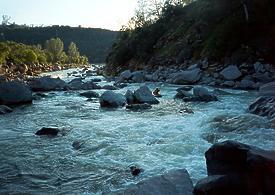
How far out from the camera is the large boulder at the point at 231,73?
2447 centimetres

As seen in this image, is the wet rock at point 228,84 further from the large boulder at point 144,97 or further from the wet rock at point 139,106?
the wet rock at point 139,106

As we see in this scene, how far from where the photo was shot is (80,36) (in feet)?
554

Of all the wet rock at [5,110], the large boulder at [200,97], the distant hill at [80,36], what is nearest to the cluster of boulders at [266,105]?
the large boulder at [200,97]

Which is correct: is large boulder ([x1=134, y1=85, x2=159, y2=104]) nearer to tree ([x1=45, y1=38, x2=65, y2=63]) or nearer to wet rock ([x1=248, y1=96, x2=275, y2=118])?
wet rock ([x1=248, y1=96, x2=275, y2=118])

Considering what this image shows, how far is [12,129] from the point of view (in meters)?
13.7

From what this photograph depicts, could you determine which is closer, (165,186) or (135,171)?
(165,186)

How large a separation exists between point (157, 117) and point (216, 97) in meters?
4.99

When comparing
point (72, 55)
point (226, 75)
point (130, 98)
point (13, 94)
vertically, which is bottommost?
point (72, 55)

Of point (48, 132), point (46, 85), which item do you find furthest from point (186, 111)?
point (46, 85)

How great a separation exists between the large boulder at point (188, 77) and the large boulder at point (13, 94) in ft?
39.0

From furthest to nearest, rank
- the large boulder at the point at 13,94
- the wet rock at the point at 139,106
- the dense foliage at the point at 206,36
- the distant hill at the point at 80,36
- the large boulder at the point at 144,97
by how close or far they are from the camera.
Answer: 1. the distant hill at the point at 80,36
2. the dense foliage at the point at 206,36
3. the large boulder at the point at 13,94
4. the large boulder at the point at 144,97
5. the wet rock at the point at 139,106

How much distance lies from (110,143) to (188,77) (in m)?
17.6

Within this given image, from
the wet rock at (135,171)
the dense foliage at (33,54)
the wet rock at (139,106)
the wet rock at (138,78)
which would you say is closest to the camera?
the wet rock at (135,171)

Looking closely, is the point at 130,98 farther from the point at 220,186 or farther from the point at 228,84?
the point at 220,186
